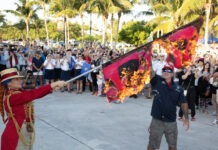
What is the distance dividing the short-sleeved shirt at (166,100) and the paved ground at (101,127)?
1.61 metres

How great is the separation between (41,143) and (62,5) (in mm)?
31772

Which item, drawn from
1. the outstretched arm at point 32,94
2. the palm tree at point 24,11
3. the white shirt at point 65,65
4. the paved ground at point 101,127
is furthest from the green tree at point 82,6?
the outstretched arm at point 32,94

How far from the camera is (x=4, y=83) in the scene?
12.9 feet

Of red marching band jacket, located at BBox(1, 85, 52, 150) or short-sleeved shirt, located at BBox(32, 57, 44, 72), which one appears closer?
red marching band jacket, located at BBox(1, 85, 52, 150)

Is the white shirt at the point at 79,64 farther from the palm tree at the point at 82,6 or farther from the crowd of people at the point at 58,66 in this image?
the palm tree at the point at 82,6

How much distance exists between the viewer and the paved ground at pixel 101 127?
6.33 metres

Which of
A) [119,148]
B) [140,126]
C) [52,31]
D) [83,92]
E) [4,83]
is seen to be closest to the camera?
[4,83]

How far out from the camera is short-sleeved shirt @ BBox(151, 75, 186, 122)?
187 inches

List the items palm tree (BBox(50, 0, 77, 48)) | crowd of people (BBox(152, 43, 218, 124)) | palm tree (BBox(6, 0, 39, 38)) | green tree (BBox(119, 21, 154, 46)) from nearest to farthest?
crowd of people (BBox(152, 43, 218, 124)), palm tree (BBox(50, 0, 77, 48)), green tree (BBox(119, 21, 154, 46)), palm tree (BBox(6, 0, 39, 38))

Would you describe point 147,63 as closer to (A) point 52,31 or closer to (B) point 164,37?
(B) point 164,37

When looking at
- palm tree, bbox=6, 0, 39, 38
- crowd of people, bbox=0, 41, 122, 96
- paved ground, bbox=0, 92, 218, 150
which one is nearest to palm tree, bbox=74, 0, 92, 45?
palm tree, bbox=6, 0, 39, 38

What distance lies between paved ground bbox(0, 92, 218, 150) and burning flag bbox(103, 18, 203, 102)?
1676 millimetres

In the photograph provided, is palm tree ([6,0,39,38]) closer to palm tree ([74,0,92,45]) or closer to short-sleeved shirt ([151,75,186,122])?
palm tree ([74,0,92,45])

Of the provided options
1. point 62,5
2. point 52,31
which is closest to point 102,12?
point 62,5
